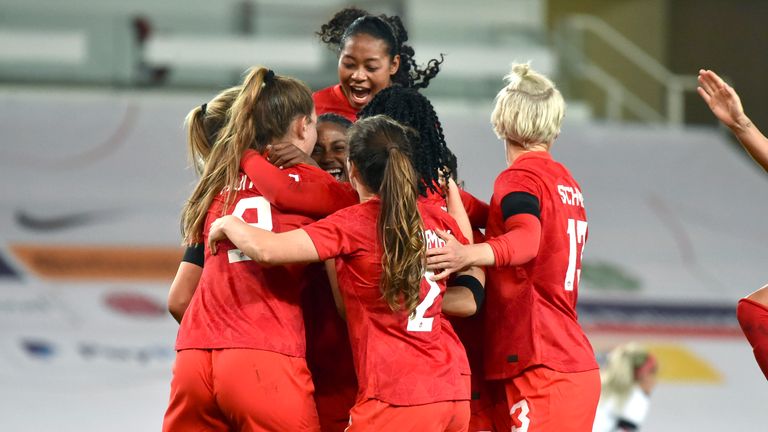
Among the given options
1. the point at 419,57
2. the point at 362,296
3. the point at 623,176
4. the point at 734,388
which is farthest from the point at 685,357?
the point at 362,296

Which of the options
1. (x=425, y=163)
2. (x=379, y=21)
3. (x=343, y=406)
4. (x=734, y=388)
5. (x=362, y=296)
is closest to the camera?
(x=362, y=296)

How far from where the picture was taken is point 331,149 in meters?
3.81

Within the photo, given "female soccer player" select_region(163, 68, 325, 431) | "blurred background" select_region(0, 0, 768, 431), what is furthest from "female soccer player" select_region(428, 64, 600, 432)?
"blurred background" select_region(0, 0, 768, 431)

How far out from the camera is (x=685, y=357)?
974cm

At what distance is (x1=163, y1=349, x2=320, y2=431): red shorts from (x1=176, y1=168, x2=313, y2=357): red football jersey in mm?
37

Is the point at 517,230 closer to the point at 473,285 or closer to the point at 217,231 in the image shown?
the point at 473,285

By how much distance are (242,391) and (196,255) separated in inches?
22.4

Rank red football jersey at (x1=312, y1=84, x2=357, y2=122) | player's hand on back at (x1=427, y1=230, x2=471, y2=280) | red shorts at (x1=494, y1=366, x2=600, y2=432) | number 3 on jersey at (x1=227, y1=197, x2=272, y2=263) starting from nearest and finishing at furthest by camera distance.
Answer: player's hand on back at (x1=427, y1=230, x2=471, y2=280), number 3 on jersey at (x1=227, y1=197, x2=272, y2=263), red shorts at (x1=494, y1=366, x2=600, y2=432), red football jersey at (x1=312, y1=84, x2=357, y2=122)

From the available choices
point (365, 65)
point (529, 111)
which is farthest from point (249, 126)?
point (529, 111)

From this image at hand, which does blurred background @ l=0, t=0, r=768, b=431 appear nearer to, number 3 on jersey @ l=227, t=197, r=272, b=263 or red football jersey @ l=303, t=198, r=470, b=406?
number 3 on jersey @ l=227, t=197, r=272, b=263

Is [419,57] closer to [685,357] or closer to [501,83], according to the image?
[501,83]

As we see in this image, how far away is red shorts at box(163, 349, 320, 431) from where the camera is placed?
3291 mm

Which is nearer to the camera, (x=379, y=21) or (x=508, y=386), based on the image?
(x=508, y=386)

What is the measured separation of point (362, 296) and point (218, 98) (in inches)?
36.4
